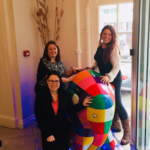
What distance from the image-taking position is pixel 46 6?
2.81 m

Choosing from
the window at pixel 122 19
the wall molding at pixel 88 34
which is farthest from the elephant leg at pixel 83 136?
the window at pixel 122 19

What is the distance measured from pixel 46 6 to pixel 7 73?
1.11m

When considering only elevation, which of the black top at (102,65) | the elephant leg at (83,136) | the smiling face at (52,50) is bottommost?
the elephant leg at (83,136)

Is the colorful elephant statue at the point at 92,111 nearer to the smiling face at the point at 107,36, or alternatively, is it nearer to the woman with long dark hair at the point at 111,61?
the woman with long dark hair at the point at 111,61

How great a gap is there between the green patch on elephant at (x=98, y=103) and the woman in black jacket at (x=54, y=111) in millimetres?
206

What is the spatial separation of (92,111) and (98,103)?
9 cm

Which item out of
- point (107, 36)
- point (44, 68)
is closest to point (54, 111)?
point (44, 68)

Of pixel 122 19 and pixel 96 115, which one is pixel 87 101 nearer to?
pixel 96 115

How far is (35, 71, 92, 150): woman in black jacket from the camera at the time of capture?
1.84m

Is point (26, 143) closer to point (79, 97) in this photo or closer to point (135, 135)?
point (79, 97)

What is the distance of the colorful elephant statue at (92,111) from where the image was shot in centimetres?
169

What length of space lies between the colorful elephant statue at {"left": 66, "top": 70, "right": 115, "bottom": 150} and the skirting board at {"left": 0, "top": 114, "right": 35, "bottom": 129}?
3.47ft

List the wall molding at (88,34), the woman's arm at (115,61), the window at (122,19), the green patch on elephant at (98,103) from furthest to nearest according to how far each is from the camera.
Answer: the window at (122,19)
the wall molding at (88,34)
the woman's arm at (115,61)
the green patch on elephant at (98,103)

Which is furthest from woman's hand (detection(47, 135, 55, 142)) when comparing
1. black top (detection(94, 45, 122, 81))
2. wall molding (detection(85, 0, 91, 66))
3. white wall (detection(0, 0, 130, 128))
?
wall molding (detection(85, 0, 91, 66))
